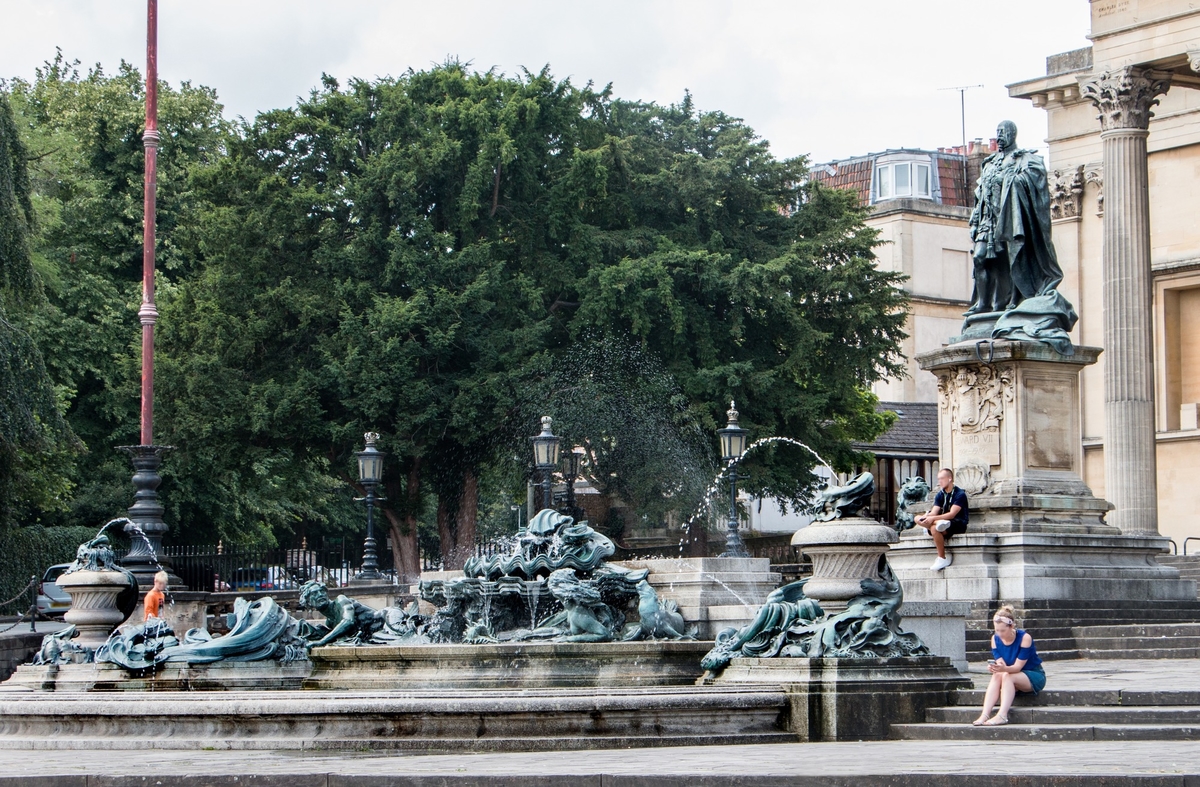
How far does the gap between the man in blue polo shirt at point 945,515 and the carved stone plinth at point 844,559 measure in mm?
6410

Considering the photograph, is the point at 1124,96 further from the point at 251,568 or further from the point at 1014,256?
the point at 251,568

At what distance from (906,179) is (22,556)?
46.5 meters

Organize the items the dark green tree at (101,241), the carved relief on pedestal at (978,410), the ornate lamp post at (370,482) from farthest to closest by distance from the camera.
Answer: the dark green tree at (101,241) < the ornate lamp post at (370,482) < the carved relief on pedestal at (978,410)

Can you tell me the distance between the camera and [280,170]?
137ft

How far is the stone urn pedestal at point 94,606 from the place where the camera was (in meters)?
20.6

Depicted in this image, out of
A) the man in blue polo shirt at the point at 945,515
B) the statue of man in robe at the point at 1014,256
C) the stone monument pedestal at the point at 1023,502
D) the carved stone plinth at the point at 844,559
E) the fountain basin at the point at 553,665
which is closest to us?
the carved stone plinth at the point at 844,559

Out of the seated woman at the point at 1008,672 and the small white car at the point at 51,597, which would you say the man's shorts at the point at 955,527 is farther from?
the small white car at the point at 51,597

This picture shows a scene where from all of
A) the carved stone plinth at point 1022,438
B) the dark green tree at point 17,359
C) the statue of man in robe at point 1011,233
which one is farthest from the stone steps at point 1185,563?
the dark green tree at point 17,359

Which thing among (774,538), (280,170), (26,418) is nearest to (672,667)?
(26,418)

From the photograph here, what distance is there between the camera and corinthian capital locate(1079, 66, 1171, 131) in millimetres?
31750

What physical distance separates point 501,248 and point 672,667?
27024 mm

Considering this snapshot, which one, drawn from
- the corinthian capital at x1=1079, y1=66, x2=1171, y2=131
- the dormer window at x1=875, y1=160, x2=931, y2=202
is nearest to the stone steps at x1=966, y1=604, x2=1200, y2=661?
the corinthian capital at x1=1079, y1=66, x2=1171, y2=131

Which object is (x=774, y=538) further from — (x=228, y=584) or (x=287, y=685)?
(x=287, y=685)

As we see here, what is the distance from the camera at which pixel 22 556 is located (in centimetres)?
3484
